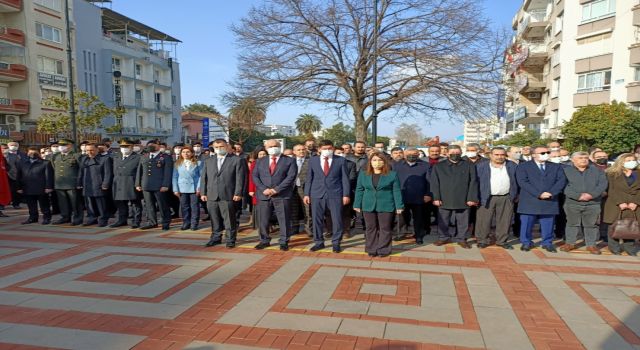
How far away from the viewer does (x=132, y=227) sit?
8891 millimetres

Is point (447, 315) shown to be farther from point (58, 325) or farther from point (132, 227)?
point (132, 227)

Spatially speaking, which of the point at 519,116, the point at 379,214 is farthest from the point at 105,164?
the point at 519,116

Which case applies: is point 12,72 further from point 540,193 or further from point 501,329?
point 501,329

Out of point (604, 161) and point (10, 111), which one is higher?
point (10, 111)

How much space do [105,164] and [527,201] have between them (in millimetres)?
8297

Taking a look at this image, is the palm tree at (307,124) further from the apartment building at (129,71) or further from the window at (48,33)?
the window at (48,33)

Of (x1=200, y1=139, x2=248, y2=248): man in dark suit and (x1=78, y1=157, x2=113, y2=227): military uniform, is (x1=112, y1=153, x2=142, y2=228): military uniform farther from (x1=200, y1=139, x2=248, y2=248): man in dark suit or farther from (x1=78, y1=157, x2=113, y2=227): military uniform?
(x1=200, y1=139, x2=248, y2=248): man in dark suit

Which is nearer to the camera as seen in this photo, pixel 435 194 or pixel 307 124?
pixel 435 194

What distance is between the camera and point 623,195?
6703mm

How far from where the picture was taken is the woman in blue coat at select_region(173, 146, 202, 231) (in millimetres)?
8438

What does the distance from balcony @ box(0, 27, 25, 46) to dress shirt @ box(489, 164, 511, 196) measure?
114 feet

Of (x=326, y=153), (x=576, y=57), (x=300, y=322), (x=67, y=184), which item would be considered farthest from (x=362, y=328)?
(x=576, y=57)

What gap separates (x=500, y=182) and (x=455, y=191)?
752mm

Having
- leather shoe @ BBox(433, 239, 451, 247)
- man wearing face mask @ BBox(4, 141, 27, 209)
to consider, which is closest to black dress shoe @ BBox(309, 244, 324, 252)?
leather shoe @ BBox(433, 239, 451, 247)
